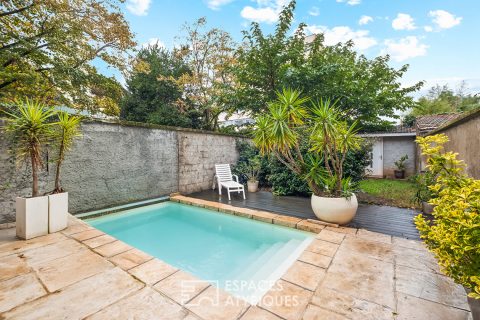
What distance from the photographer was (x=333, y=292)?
175 cm

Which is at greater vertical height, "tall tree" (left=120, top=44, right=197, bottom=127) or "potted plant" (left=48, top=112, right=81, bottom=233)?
"tall tree" (left=120, top=44, right=197, bottom=127)

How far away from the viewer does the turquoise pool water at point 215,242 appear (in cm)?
244

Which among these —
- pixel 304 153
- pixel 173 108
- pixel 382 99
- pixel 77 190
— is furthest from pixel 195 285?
pixel 173 108

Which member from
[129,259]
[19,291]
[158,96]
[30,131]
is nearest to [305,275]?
[129,259]

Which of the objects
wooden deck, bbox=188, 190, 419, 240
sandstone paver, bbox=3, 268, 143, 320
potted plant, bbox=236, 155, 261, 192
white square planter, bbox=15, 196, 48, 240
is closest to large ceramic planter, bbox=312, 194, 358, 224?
wooden deck, bbox=188, 190, 419, 240

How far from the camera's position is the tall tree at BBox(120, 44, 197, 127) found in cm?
1178

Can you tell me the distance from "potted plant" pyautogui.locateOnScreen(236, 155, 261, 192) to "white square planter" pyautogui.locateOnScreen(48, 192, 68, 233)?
444 cm

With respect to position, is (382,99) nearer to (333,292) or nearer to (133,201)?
(333,292)

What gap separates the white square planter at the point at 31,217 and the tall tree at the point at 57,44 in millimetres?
4051

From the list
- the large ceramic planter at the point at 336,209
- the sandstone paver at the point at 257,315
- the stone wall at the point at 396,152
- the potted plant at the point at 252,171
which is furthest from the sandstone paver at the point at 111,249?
the stone wall at the point at 396,152

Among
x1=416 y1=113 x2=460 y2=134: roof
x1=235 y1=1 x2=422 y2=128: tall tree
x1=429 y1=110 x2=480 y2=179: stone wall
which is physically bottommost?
x1=429 y1=110 x2=480 y2=179: stone wall

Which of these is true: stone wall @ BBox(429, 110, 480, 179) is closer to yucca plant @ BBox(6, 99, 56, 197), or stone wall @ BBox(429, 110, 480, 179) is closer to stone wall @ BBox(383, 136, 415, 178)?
yucca plant @ BBox(6, 99, 56, 197)

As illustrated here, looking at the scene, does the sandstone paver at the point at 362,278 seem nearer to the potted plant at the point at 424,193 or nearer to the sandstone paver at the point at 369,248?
the sandstone paver at the point at 369,248

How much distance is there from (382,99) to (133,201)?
1055cm
